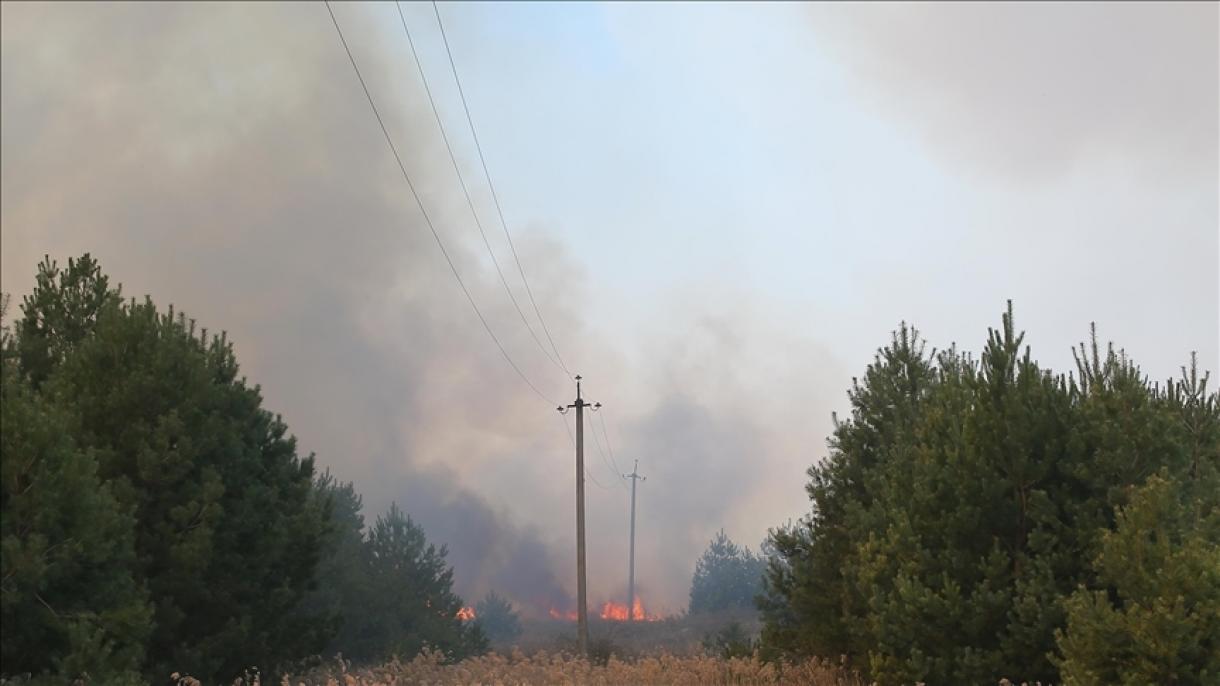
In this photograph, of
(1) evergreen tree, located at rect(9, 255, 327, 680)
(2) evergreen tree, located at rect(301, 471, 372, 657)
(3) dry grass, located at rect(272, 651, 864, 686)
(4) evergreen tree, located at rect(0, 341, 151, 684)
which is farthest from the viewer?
(2) evergreen tree, located at rect(301, 471, 372, 657)

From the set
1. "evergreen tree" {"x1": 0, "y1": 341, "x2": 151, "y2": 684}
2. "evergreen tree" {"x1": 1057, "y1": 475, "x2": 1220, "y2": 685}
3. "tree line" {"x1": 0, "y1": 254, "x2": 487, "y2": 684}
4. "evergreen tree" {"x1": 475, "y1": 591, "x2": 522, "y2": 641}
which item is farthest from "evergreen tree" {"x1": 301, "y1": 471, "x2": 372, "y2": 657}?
"evergreen tree" {"x1": 475, "y1": 591, "x2": 522, "y2": 641}

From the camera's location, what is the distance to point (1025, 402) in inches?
670

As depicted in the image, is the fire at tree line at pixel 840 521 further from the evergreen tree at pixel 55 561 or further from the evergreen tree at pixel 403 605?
the evergreen tree at pixel 403 605

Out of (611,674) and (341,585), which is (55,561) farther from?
(341,585)

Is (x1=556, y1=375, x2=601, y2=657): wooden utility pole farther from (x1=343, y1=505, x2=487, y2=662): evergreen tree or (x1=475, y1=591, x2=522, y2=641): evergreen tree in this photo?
(x1=475, y1=591, x2=522, y2=641): evergreen tree

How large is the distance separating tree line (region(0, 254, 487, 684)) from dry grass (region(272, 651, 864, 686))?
2180 millimetres

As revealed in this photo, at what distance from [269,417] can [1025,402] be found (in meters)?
15.3

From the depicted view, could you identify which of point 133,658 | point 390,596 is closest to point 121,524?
point 133,658

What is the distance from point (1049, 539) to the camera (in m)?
16.2

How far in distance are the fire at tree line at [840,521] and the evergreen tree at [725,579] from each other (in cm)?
8118

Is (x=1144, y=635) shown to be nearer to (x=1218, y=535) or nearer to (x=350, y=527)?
(x=1218, y=535)

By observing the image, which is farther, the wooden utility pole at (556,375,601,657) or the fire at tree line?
Result: the wooden utility pole at (556,375,601,657)

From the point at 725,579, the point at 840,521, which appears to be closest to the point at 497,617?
the point at 725,579

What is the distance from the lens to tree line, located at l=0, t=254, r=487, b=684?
11805mm
